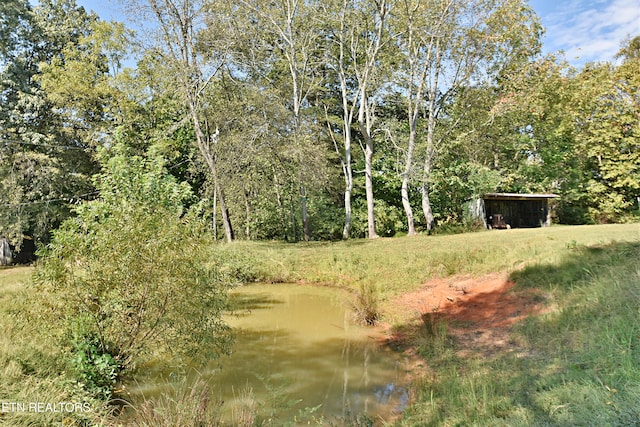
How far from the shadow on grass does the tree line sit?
10806 mm

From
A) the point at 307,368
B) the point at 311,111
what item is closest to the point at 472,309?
the point at 307,368

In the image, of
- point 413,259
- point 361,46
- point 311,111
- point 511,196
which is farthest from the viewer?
point 311,111

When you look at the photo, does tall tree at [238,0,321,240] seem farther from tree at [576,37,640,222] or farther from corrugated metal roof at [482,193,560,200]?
tree at [576,37,640,222]

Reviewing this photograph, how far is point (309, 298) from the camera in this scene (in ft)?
36.0

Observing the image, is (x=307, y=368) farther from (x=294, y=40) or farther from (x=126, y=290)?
(x=294, y=40)

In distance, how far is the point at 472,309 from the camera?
830 centimetres

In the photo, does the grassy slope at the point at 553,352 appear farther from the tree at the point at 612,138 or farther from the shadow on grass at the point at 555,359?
the tree at the point at 612,138

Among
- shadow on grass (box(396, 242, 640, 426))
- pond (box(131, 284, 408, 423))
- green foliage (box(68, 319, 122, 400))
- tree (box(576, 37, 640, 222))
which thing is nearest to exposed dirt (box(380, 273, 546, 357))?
shadow on grass (box(396, 242, 640, 426))

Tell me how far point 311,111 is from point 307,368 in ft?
62.1

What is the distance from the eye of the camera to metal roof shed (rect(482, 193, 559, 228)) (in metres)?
21.9

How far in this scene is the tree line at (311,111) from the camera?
17.8 m

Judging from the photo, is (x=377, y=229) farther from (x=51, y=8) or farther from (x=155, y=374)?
(x=51, y=8)

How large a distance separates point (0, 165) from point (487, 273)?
21197 millimetres

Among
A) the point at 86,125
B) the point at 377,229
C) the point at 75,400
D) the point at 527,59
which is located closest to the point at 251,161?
the point at 377,229
